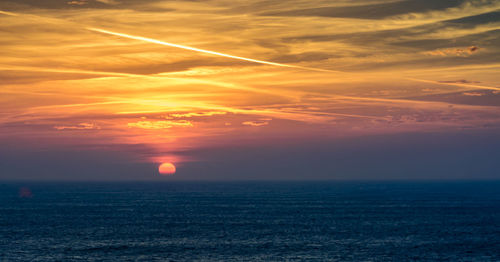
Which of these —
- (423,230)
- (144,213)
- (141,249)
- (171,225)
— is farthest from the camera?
(144,213)

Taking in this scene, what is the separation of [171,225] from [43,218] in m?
37.4

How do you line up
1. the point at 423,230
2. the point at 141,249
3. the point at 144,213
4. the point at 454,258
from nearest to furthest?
the point at 454,258 → the point at 141,249 → the point at 423,230 → the point at 144,213

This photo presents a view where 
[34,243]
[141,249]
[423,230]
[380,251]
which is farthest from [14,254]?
[423,230]

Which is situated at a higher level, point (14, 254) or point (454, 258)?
point (14, 254)

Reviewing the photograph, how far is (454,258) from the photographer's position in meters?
79.4

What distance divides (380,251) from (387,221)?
151 ft

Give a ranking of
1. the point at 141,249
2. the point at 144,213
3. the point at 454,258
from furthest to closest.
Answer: the point at 144,213
the point at 141,249
the point at 454,258

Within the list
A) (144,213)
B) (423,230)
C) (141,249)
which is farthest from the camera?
(144,213)

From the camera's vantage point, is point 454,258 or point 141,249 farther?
point 141,249

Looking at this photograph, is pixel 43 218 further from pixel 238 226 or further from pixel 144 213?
pixel 238 226

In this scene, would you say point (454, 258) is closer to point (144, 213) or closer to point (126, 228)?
point (126, 228)

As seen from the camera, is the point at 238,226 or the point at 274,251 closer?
the point at 274,251

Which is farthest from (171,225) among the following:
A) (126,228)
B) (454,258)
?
(454,258)

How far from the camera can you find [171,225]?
12031 centimetres
